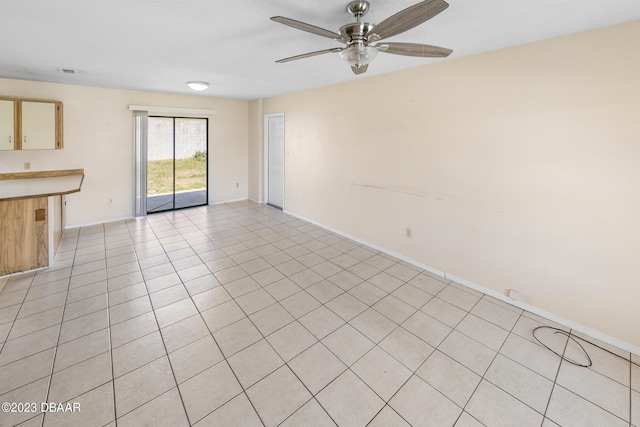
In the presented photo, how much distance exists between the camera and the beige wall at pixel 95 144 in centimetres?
442

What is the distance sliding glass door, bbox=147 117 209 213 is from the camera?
5.90 metres

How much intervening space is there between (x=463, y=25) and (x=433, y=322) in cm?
246

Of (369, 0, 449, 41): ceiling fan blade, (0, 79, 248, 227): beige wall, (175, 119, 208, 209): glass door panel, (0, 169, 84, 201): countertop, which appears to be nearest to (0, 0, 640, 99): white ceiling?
(369, 0, 449, 41): ceiling fan blade

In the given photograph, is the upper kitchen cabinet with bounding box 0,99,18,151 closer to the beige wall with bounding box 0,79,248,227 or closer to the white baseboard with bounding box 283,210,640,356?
the beige wall with bounding box 0,79,248,227

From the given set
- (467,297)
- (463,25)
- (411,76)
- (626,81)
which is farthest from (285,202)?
(626,81)

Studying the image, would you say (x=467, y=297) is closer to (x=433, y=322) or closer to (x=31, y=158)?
(x=433, y=322)

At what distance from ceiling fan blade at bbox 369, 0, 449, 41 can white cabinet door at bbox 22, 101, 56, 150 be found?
5.13 metres

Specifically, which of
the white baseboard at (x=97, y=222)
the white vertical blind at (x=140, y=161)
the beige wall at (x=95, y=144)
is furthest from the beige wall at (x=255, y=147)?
the white baseboard at (x=97, y=222)

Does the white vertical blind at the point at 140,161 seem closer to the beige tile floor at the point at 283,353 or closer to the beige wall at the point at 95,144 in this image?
the beige wall at the point at 95,144

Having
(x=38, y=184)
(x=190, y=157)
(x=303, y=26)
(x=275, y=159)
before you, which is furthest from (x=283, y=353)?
(x=190, y=157)

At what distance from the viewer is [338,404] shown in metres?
1.74

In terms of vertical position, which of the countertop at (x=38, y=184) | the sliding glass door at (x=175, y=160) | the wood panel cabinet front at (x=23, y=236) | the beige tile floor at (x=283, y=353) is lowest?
the beige tile floor at (x=283, y=353)

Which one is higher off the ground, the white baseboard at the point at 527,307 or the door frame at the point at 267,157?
the door frame at the point at 267,157

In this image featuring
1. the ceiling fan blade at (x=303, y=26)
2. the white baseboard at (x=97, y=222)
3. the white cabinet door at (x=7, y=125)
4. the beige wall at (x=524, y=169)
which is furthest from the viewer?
the white baseboard at (x=97, y=222)
